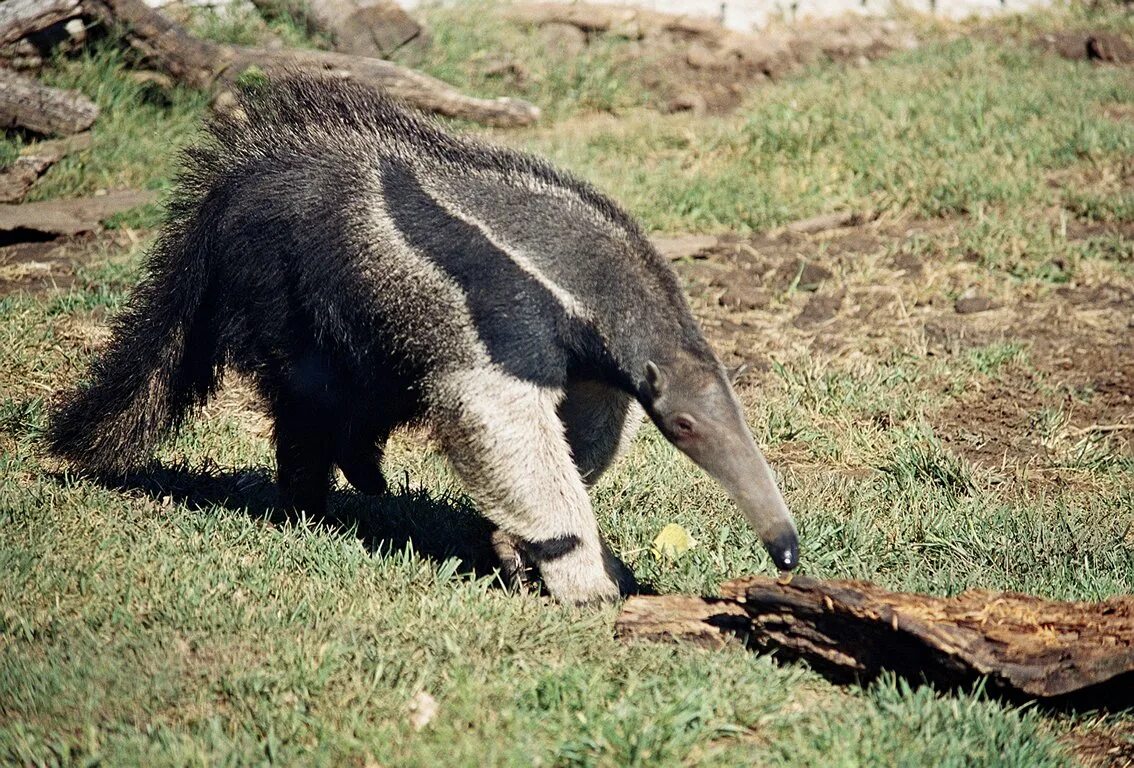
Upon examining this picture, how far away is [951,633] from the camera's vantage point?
3432 millimetres

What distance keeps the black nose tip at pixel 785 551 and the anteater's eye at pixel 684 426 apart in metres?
0.46

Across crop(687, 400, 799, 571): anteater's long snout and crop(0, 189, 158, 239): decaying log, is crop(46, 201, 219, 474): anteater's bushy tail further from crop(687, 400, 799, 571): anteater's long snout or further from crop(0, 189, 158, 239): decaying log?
crop(0, 189, 158, 239): decaying log

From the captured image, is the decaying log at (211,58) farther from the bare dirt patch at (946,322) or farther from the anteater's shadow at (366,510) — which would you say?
the anteater's shadow at (366,510)

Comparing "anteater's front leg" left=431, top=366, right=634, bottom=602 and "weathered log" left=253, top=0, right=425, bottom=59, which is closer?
"anteater's front leg" left=431, top=366, right=634, bottom=602

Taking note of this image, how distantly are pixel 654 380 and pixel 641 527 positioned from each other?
1.13m

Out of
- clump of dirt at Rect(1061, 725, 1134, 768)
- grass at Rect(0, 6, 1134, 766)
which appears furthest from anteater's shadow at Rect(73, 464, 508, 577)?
clump of dirt at Rect(1061, 725, 1134, 768)

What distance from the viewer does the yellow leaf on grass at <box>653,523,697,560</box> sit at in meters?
4.60

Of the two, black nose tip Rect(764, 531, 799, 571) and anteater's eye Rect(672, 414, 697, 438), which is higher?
anteater's eye Rect(672, 414, 697, 438)

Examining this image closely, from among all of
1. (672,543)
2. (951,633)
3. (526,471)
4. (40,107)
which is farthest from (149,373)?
(40,107)

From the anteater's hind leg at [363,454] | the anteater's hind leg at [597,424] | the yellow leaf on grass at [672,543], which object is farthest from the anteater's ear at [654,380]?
the anteater's hind leg at [363,454]

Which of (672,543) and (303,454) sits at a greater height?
(303,454)

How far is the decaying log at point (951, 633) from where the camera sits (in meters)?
3.45

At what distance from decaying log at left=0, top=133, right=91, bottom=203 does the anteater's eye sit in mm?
5883

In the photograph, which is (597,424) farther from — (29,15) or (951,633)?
(29,15)
